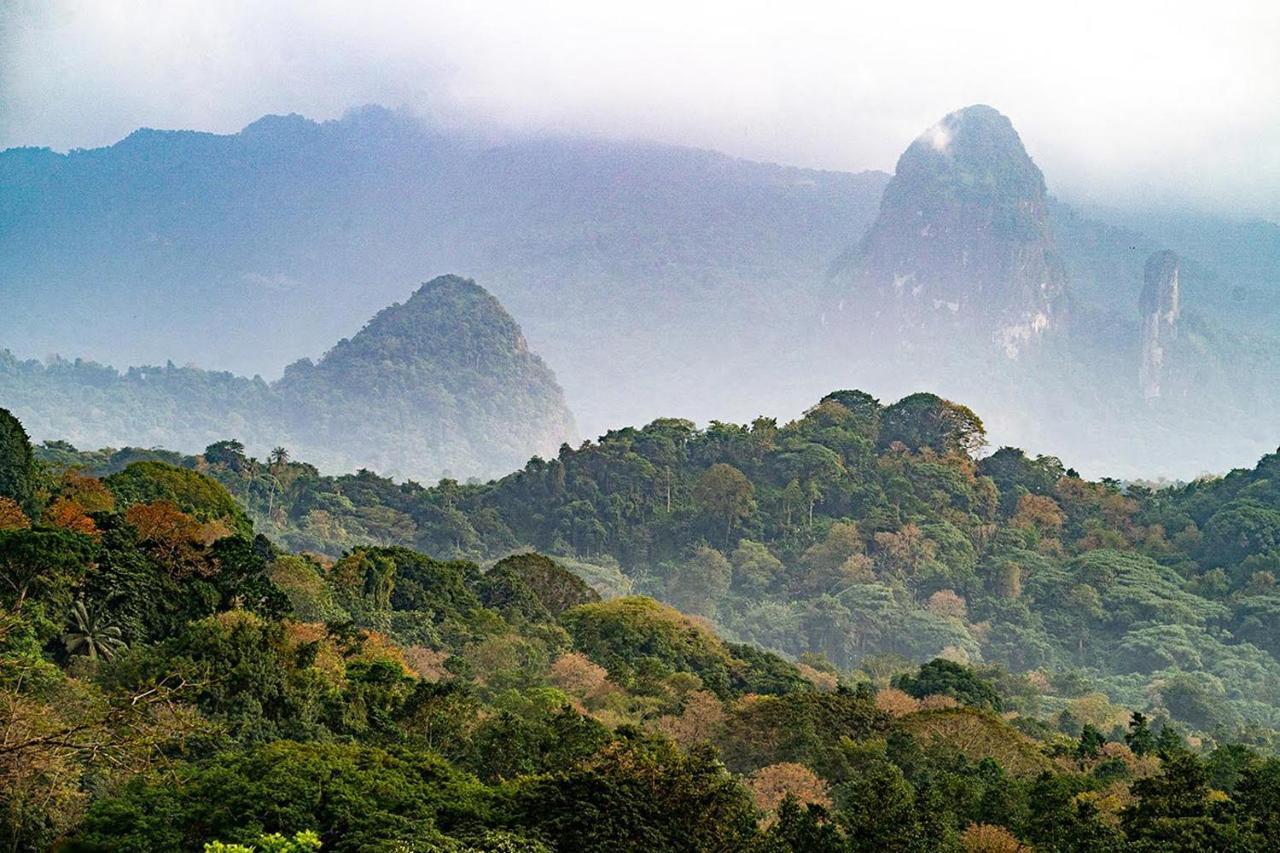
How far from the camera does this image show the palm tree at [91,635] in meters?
34.2

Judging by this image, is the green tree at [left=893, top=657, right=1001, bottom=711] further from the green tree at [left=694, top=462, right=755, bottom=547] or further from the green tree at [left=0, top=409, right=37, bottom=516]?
the green tree at [left=694, top=462, right=755, bottom=547]

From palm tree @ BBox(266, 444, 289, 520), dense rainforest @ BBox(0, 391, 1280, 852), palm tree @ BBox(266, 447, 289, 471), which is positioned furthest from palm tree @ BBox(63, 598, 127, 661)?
palm tree @ BBox(266, 447, 289, 471)

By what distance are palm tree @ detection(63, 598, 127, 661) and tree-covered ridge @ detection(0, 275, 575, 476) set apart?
150 m

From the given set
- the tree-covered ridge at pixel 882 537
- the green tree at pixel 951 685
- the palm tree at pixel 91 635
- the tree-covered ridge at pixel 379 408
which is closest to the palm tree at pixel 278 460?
the tree-covered ridge at pixel 882 537

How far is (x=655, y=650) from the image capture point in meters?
55.5

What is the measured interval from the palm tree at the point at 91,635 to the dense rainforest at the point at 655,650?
9 cm

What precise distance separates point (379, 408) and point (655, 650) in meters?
141

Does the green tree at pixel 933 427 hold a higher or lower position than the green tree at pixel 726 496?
higher

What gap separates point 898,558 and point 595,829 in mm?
69337


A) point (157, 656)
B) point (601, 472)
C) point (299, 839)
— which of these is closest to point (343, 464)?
point (601, 472)

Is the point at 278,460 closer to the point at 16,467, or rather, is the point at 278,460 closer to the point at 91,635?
the point at 16,467

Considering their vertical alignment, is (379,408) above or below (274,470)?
below

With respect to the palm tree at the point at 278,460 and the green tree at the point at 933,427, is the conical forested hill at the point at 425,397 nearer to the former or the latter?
the palm tree at the point at 278,460

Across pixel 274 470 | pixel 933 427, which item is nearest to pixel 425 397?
pixel 274 470
